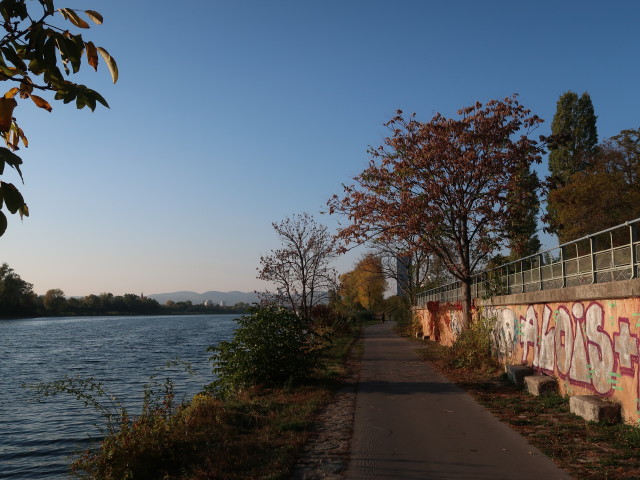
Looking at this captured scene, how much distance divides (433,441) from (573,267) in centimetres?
498

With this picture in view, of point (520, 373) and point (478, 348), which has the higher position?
point (478, 348)

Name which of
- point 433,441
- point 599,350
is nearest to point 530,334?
point 599,350

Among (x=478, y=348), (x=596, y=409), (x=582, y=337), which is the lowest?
(x=596, y=409)

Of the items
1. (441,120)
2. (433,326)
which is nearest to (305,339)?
(441,120)

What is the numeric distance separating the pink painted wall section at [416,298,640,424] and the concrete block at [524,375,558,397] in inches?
4.8

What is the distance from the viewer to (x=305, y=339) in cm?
1391

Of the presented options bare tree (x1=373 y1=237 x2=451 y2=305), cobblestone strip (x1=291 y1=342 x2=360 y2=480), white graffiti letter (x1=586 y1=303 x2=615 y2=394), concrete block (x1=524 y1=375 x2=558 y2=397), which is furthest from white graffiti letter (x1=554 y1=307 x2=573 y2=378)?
bare tree (x1=373 y1=237 x2=451 y2=305)

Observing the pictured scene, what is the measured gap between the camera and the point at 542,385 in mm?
10820

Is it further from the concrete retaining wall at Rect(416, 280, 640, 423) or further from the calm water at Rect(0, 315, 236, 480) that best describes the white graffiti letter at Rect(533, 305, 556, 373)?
the calm water at Rect(0, 315, 236, 480)

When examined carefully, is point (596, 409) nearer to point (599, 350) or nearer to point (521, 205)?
point (599, 350)

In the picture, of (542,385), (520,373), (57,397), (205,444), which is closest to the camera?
(205,444)

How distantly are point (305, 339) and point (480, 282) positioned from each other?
7377 mm

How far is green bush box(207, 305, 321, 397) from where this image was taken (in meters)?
12.9

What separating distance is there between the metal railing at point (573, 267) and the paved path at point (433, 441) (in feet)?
9.77
